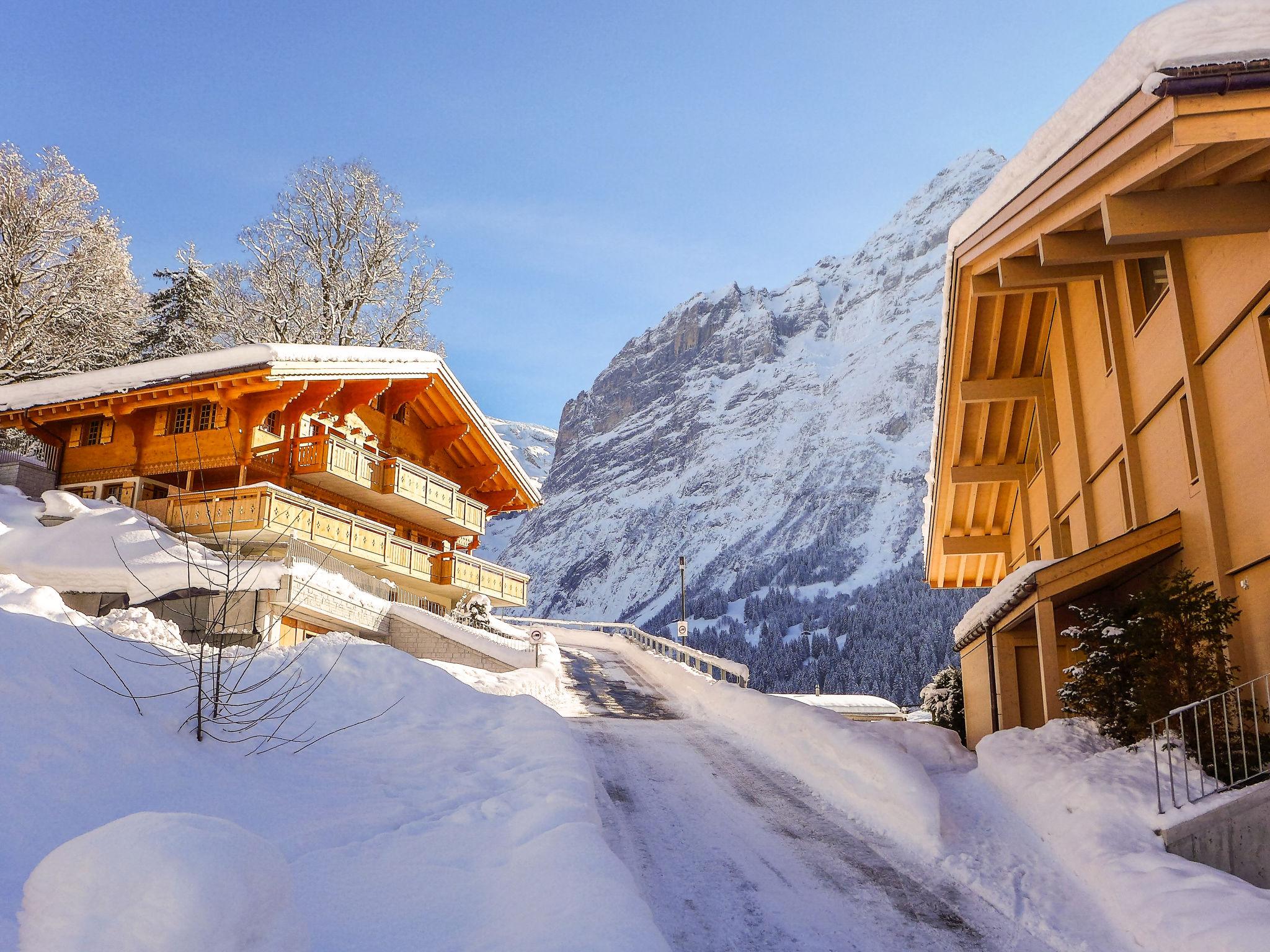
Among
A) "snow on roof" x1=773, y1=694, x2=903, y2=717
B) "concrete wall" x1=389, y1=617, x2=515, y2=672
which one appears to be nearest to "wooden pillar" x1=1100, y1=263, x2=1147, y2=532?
"concrete wall" x1=389, y1=617, x2=515, y2=672

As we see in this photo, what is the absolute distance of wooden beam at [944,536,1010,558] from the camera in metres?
23.3

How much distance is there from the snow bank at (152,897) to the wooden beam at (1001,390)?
15.8m

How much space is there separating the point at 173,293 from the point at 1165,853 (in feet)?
152

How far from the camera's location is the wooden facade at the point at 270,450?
2172cm

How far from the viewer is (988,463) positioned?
2048 centimetres

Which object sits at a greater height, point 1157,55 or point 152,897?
point 1157,55

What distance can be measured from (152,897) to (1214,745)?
30.3ft

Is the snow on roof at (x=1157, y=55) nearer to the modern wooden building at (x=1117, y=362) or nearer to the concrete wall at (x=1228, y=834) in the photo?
the modern wooden building at (x=1117, y=362)

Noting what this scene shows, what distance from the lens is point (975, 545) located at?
2339cm

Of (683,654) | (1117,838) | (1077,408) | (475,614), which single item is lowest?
(1117,838)

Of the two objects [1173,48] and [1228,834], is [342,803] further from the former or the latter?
[1173,48]

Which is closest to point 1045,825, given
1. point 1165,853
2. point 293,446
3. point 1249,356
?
point 1165,853

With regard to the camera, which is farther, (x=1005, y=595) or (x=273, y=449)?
(x=273, y=449)

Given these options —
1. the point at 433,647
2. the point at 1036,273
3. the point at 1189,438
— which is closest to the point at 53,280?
the point at 433,647
